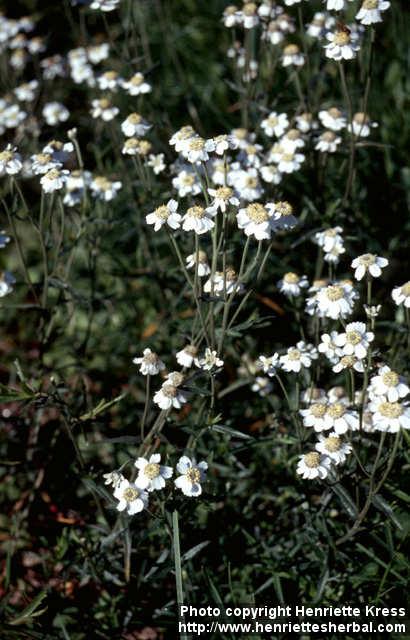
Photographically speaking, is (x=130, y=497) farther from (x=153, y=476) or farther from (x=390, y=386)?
(x=390, y=386)

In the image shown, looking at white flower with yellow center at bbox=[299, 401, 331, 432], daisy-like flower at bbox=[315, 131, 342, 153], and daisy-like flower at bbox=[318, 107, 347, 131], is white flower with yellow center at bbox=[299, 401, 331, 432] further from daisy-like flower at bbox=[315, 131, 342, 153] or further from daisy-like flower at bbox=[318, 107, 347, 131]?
daisy-like flower at bbox=[318, 107, 347, 131]

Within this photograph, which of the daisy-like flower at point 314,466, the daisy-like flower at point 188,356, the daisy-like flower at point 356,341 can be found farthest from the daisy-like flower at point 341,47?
the daisy-like flower at point 314,466

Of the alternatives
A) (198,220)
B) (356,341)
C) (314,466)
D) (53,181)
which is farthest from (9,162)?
(314,466)

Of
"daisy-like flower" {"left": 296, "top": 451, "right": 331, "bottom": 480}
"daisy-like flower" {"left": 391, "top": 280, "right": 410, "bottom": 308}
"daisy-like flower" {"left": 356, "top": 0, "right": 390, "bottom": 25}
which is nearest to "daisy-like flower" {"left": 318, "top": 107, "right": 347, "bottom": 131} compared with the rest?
"daisy-like flower" {"left": 356, "top": 0, "right": 390, "bottom": 25}

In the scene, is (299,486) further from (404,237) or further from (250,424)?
(404,237)

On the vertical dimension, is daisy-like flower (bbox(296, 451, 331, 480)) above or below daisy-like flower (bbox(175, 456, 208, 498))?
below

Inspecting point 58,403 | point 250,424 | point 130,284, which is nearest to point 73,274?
point 130,284
